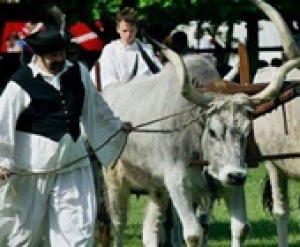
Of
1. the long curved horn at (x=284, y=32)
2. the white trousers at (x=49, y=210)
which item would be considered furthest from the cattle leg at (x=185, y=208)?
the white trousers at (x=49, y=210)

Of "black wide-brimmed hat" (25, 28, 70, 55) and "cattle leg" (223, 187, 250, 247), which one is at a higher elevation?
"black wide-brimmed hat" (25, 28, 70, 55)

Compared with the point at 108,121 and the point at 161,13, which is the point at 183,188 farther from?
the point at 161,13

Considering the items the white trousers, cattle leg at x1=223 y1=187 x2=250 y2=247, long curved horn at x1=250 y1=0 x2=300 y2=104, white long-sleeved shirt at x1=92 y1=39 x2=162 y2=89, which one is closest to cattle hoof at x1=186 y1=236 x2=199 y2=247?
cattle leg at x1=223 y1=187 x2=250 y2=247

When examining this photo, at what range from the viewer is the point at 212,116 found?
12.4m

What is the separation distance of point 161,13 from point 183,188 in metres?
14.8

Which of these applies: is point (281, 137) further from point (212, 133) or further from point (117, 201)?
point (212, 133)

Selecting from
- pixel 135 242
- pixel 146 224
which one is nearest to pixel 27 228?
pixel 146 224

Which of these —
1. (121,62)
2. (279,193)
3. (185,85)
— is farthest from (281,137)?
(185,85)

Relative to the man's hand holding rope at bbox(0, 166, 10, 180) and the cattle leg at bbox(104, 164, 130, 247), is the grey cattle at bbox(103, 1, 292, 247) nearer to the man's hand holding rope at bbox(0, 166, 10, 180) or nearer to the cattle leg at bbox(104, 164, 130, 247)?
the cattle leg at bbox(104, 164, 130, 247)

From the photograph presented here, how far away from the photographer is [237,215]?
42.7 feet

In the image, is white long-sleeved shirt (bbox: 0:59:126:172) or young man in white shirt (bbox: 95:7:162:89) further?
young man in white shirt (bbox: 95:7:162:89)

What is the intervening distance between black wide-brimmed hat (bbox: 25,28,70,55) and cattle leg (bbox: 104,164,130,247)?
11.9 feet

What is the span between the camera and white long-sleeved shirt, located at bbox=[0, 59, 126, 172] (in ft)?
35.4

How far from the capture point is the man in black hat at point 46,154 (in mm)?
10812
